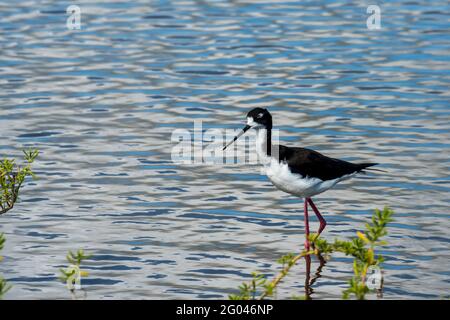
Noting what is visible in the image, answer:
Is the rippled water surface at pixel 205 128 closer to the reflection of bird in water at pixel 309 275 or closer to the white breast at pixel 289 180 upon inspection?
the reflection of bird in water at pixel 309 275

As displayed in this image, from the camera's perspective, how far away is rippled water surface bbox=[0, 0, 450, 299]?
1181 cm

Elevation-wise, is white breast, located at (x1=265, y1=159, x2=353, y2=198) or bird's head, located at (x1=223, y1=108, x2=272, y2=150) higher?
bird's head, located at (x1=223, y1=108, x2=272, y2=150)

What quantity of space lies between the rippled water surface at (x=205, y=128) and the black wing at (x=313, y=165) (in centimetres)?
82

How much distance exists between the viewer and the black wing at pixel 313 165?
39.5 feet

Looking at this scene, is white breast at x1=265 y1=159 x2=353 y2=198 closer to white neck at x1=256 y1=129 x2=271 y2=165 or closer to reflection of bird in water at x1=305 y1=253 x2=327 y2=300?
white neck at x1=256 y1=129 x2=271 y2=165

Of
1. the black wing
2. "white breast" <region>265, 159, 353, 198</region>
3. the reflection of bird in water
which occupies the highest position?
the black wing

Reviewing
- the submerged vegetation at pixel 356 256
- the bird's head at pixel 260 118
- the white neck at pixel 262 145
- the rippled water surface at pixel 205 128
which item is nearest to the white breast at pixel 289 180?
the white neck at pixel 262 145

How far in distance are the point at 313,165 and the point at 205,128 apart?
18.3 feet

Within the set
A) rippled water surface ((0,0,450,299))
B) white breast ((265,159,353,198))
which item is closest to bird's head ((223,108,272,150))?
white breast ((265,159,353,198))

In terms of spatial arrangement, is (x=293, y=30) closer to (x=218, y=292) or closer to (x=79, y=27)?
(x=79, y=27)

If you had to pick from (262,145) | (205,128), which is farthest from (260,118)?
(205,128)

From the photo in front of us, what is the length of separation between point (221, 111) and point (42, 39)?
23.0 feet
